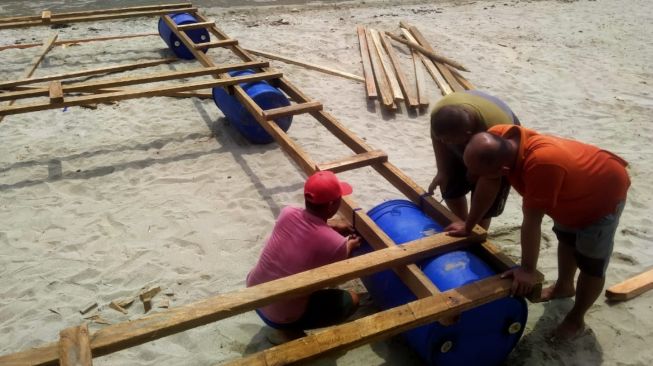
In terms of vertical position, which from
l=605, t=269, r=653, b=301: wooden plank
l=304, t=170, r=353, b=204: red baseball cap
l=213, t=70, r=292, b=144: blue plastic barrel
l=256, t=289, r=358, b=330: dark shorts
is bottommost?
l=605, t=269, r=653, b=301: wooden plank

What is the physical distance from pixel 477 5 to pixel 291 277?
36.9 feet

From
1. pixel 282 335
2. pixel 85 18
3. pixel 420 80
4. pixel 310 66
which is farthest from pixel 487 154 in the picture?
pixel 85 18

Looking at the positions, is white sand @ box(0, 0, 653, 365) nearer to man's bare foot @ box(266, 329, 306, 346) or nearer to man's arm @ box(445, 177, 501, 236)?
man's bare foot @ box(266, 329, 306, 346)

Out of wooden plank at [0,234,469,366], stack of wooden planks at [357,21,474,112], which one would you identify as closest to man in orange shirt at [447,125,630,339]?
wooden plank at [0,234,469,366]

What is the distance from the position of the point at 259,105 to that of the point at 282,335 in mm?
3008

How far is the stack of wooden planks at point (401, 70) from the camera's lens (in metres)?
6.91

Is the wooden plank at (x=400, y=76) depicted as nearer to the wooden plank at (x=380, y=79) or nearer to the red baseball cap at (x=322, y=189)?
the wooden plank at (x=380, y=79)

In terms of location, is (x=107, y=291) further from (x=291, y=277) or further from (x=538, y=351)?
(x=538, y=351)

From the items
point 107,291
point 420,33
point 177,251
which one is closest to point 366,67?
point 420,33

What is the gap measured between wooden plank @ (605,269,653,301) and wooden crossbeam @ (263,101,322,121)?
2949 millimetres

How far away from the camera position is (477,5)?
1213 centimetres

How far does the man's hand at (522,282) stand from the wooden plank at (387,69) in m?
4.44

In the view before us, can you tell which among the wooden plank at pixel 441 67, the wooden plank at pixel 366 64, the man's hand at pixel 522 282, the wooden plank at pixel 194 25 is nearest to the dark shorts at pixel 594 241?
the man's hand at pixel 522 282

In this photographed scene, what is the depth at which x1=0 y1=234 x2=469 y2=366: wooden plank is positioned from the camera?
87.5 inches
